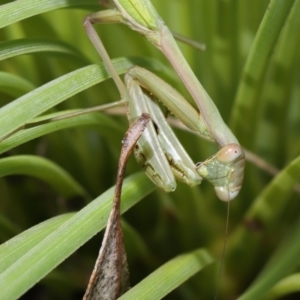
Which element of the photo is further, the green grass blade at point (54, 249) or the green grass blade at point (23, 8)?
the green grass blade at point (23, 8)

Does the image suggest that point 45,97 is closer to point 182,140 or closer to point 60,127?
point 60,127

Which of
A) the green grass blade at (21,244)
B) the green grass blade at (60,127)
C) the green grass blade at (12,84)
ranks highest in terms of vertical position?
the green grass blade at (12,84)

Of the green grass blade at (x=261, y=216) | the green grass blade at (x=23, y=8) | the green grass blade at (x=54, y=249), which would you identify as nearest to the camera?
the green grass blade at (x=54, y=249)

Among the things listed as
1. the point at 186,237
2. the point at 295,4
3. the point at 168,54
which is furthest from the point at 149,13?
the point at 186,237

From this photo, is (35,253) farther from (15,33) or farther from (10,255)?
(15,33)

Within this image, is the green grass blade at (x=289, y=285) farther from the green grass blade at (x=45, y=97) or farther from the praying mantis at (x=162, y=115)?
the green grass blade at (x=45, y=97)

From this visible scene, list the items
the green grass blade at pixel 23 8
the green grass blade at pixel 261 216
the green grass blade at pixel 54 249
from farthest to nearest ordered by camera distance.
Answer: the green grass blade at pixel 261 216 → the green grass blade at pixel 23 8 → the green grass blade at pixel 54 249

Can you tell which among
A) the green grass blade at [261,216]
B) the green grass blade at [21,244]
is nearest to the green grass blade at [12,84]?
the green grass blade at [21,244]

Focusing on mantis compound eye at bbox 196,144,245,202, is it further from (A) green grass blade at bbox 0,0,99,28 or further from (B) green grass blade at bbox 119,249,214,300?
(A) green grass blade at bbox 0,0,99,28

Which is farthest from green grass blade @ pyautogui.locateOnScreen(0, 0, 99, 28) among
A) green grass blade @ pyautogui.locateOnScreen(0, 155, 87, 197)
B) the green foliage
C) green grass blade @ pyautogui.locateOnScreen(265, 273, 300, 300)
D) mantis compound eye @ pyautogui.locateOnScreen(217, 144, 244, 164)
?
green grass blade @ pyautogui.locateOnScreen(265, 273, 300, 300)
